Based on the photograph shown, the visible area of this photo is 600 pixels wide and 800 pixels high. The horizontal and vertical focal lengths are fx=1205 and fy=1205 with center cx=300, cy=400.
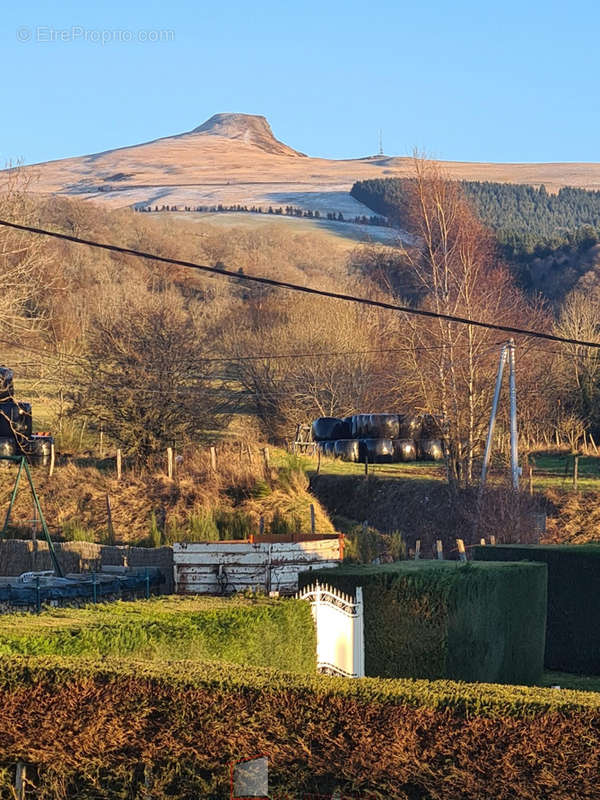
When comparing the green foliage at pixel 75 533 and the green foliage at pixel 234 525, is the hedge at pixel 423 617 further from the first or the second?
the green foliage at pixel 75 533

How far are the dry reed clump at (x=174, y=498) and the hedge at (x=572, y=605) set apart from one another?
8.03 metres

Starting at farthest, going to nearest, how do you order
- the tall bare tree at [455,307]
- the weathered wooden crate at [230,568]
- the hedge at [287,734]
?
the tall bare tree at [455,307] < the weathered wooden crate at [230,568] < the hedge at [287,734]

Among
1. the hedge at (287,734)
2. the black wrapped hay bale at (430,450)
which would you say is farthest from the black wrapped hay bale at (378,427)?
the hedge at (287,734)

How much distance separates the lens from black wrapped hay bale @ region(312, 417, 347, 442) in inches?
1895

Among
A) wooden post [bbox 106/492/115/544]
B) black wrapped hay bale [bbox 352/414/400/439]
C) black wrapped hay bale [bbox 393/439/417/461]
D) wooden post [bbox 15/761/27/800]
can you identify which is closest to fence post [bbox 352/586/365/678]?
wooden post [bbox 15/761/27/800]

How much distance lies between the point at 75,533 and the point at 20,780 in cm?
2055

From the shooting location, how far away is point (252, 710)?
27.8 feet

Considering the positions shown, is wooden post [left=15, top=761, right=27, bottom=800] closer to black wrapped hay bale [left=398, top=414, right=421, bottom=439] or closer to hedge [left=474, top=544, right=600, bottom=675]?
hedge [left=474, top=544, right=600, bottom=675]

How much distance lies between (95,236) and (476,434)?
211 feet

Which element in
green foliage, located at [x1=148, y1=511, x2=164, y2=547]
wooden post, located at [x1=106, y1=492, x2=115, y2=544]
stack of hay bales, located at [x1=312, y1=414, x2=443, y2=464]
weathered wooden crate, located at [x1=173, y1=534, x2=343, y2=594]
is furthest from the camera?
stack of hay bales, located at [x1=312, y1=414, x2=443, y2=464]

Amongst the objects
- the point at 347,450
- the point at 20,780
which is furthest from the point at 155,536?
the point at 347,450

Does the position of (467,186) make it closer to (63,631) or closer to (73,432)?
(73,432)

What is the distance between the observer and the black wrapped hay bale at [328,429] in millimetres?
48125

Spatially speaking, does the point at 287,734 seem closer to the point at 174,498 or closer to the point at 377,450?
the point at 174,498
